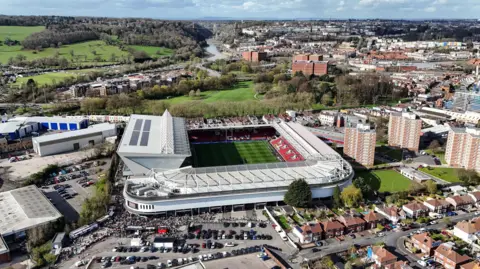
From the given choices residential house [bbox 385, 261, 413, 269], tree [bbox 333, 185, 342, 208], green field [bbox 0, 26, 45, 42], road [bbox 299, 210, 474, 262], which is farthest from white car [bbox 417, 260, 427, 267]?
green field [bbox 0, 26, 45, 42]

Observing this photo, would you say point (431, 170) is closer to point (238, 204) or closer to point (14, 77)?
point (238, 204)

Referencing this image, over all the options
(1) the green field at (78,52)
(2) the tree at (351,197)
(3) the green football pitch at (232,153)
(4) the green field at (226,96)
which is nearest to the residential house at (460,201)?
(2) the tree at (351,197)

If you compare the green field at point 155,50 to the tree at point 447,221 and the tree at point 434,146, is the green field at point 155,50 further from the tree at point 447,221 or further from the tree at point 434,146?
the tree at point 447,221

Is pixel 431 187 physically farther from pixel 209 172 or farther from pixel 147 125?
pixel 147 125

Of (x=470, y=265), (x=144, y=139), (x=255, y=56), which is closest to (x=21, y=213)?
(x=144, y=139)

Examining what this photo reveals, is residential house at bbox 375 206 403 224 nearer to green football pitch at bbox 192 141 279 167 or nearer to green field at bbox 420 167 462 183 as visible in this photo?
green field at bbox 420 167 462 183

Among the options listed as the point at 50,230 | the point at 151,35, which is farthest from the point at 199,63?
the point at 50,230
